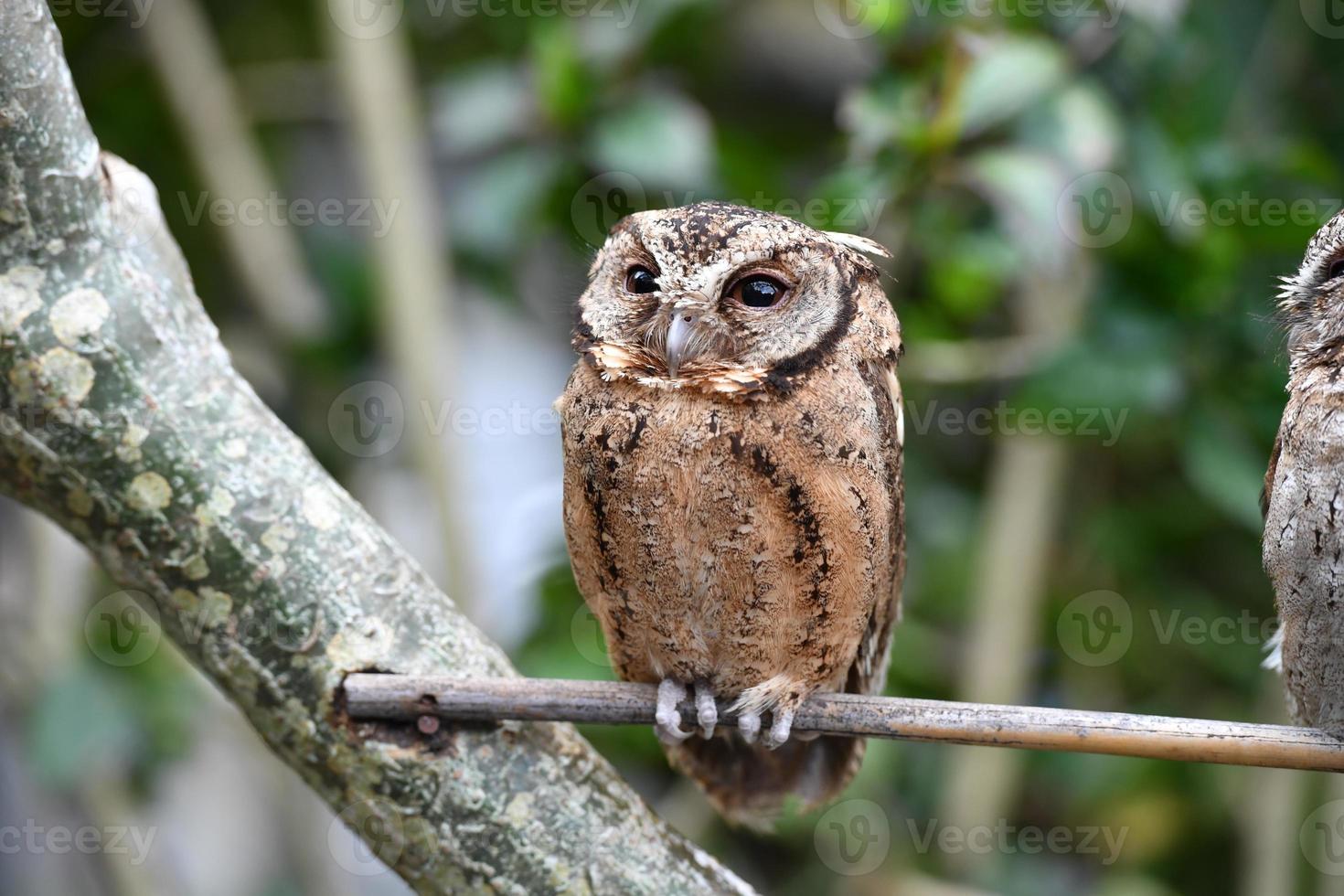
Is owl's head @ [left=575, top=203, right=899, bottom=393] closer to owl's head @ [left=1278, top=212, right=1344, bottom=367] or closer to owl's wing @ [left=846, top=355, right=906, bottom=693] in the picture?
owl's wing @ [left=846, top=355, right=906, bottom=693]

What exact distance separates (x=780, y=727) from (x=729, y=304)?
0.72 meters

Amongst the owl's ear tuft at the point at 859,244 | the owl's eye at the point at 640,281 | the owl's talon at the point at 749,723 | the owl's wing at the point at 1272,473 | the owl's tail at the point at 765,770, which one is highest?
the owl's ear tuft at the point at 859,244

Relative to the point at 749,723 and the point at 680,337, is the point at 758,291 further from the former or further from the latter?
the point at 749,723

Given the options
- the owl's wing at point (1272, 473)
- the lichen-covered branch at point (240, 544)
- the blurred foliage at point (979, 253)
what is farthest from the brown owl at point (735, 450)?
the owl's wing at point (1272, 473)

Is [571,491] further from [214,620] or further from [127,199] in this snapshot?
[127,199]

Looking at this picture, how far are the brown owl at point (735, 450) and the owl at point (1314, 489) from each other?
1.99ft

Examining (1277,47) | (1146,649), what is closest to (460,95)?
(1277,47)

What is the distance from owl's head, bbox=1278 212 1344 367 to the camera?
1808 mm

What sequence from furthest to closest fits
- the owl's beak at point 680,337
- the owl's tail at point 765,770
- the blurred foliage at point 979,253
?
1. the blurred foliage at point 979,253
2. the owl's tail at point 765,770
3. the owl's beak at point 680,337

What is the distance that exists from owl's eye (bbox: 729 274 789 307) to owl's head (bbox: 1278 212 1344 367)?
2.65 feet

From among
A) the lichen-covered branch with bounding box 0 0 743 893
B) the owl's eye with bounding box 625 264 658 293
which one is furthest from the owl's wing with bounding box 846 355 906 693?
the lichen-covered branch with bounding box 0 0 743 893

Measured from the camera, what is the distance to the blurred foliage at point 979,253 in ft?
9.82

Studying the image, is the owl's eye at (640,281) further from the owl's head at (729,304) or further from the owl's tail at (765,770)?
the owl's tail at (765,770)

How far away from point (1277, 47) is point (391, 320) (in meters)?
2.89
